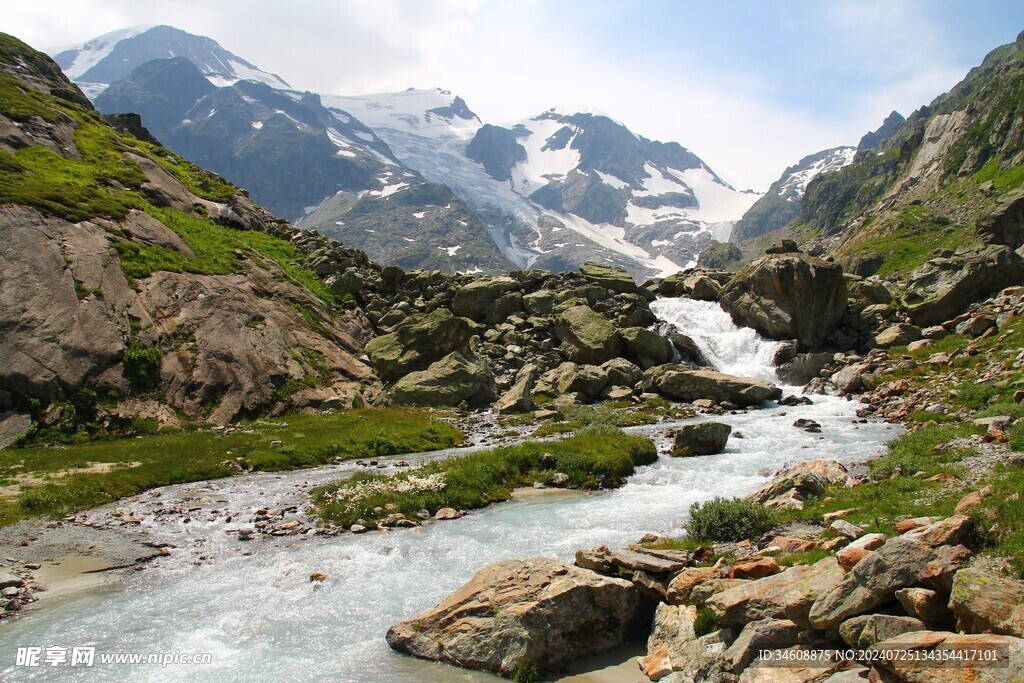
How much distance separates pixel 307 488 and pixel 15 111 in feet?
216

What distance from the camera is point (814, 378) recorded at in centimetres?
5466

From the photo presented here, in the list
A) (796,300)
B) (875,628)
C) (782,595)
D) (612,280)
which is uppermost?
(612,280)

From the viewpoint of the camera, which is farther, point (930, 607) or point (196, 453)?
point (196, 453)

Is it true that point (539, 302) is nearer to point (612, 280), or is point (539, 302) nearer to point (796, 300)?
point (612, 280)

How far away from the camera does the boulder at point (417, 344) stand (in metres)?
56.0

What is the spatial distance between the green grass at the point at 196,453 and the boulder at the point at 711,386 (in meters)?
21.6

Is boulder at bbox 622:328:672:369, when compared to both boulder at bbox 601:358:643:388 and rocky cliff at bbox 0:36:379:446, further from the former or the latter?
rocky cliff at bbox 0:36:379:446

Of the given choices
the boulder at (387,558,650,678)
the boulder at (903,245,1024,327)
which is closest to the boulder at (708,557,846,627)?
the boulder at (387,558,650,678)

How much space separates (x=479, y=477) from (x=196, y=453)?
17.5m

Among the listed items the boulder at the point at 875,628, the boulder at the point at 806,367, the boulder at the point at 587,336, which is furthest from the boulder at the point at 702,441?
the boulder at the point at 806,367

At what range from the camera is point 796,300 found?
210 feet

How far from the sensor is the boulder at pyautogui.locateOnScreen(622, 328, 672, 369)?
59.7m

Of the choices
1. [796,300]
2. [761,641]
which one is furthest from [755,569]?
[796,300]

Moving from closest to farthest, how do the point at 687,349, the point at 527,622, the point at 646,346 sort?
the point at 527,622
the point at 646,346
the point at 687,349
